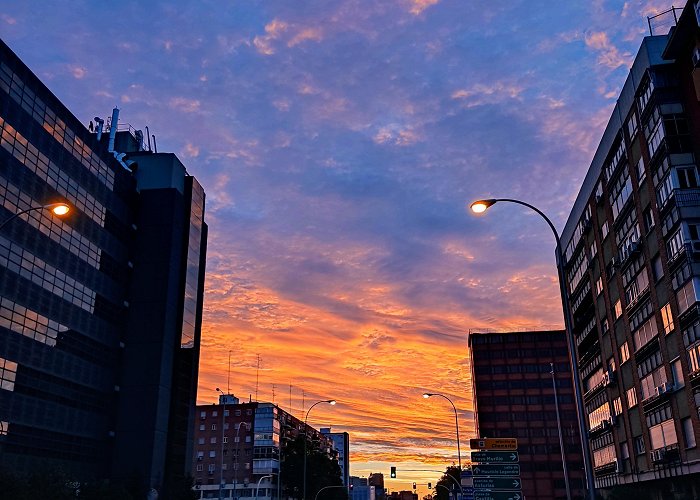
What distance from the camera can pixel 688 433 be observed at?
41.8 metres

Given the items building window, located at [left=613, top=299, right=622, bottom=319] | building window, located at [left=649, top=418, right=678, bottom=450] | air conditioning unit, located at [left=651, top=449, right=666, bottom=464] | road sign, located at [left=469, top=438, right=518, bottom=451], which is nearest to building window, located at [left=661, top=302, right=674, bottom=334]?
building window, located at [left=649, top=418, right=678, bottom=450]

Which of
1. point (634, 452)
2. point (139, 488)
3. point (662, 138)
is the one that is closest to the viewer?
point (662, 138)

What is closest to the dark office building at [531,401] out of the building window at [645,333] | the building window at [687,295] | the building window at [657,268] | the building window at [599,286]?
the building window at [599,286]

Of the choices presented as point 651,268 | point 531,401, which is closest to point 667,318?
point 651,268

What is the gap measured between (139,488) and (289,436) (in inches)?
3916

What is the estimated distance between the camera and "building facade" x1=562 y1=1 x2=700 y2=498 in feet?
133

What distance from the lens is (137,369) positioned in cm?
7488

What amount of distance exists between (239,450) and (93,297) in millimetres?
87052

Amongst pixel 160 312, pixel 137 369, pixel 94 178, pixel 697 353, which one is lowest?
pixel 697 353

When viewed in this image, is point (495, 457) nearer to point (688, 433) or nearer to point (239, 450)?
point (688, 433)

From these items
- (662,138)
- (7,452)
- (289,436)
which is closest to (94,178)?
(7,452)

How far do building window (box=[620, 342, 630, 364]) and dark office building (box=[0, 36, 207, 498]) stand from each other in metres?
49.1

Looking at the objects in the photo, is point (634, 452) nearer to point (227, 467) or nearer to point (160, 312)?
point (160, 312)

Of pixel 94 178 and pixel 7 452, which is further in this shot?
pixel 94 178
